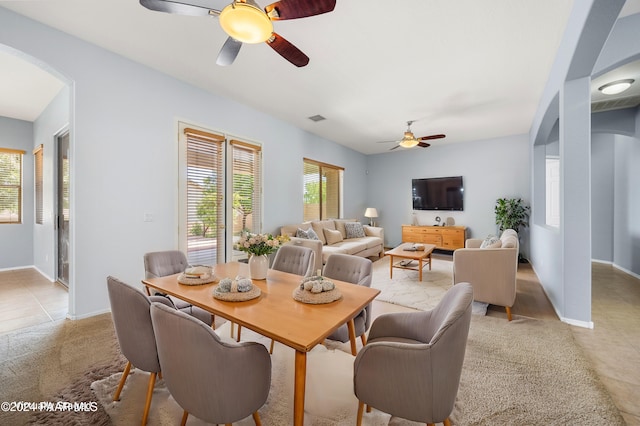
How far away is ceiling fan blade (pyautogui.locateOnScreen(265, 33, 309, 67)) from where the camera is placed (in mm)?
1977

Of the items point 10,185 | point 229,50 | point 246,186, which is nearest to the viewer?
point 229,50

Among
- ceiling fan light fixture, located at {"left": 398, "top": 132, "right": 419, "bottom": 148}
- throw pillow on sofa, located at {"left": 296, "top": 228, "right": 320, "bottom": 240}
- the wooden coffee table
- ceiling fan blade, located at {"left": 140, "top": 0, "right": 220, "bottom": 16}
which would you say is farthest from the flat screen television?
ceiling fan blade, located at {"left": 140, "top": 0, "right": 220, "bottom": 16}

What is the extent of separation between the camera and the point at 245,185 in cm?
449

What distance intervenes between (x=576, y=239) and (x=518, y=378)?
1659 mm

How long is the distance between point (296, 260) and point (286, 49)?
183 centimetres

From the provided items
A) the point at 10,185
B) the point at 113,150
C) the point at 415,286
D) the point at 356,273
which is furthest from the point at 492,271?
the point at 10,185

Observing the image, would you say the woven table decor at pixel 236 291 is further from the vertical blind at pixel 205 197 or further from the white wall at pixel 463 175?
the white wall at pixel 463 175

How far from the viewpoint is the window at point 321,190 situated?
20.1 feet

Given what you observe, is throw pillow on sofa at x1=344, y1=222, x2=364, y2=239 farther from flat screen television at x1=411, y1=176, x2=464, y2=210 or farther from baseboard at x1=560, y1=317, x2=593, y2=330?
baseboard at x1=560, y1=317, x2=593, y2=330

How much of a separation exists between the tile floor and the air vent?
2.88 m

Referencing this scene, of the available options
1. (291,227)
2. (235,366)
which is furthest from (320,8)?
(291,227)

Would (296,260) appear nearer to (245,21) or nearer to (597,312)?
(245,21)

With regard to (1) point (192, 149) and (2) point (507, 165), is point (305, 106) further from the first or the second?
(2) point (507, 165)

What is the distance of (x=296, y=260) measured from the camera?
2.58m
